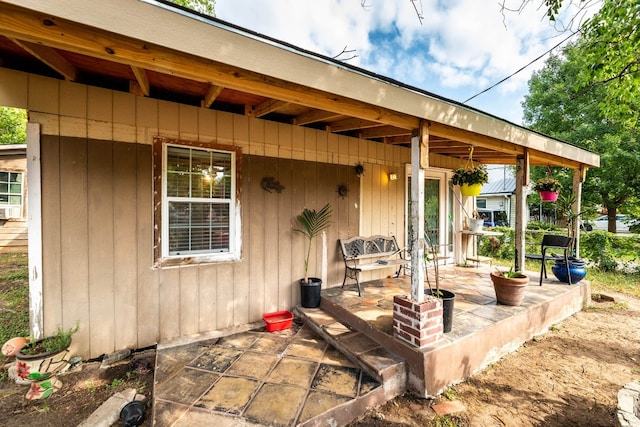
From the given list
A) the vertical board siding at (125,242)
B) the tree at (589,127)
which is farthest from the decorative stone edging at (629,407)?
the tree at (589,127)

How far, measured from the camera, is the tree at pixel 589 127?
8.43 m

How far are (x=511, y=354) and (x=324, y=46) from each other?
6841mm

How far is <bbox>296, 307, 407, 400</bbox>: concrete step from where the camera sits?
232 cm

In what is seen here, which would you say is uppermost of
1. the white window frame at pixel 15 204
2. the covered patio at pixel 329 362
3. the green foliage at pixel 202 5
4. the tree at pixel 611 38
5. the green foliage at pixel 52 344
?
the green foliage at pixel 202 5

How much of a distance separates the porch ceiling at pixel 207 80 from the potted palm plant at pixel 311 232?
3.96 ft

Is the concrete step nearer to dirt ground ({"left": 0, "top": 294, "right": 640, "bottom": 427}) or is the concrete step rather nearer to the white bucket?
dirt ground ({"left": 0, "top": 294, "right": 640, "bottom": 427})

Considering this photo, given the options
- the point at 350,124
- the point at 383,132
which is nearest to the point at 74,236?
the point at 350,124

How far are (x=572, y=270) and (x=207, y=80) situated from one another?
5.47 meters

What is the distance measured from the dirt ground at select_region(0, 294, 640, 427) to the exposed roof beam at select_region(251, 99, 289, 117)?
281 cm

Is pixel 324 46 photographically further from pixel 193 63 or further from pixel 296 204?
pixel 193 63

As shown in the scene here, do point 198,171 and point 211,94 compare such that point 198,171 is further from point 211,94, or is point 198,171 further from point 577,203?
point 577,203

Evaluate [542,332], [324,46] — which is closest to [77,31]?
[542,332]

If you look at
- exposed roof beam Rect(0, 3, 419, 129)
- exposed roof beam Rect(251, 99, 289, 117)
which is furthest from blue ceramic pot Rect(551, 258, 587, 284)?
exposed roof beam Rect(251, 99, 289, 117)

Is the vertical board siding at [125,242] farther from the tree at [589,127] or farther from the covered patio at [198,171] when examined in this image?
the tree at [589,127]
